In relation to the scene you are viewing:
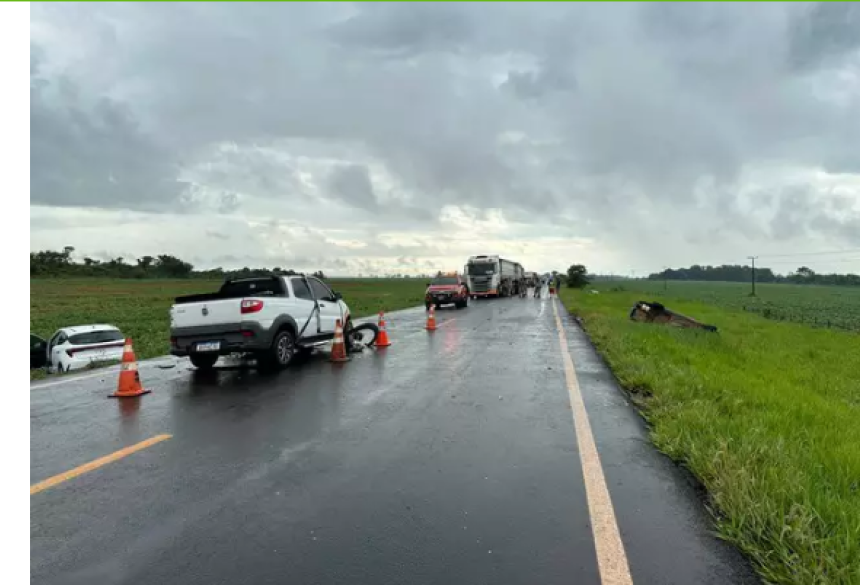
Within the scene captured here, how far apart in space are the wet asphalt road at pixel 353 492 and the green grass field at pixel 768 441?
9.8 inches

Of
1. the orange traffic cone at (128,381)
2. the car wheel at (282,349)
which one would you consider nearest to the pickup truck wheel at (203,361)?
the car wheel at (282,349)

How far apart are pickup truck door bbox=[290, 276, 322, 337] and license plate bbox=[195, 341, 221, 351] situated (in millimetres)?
1687

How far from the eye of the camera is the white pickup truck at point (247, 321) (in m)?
9.77

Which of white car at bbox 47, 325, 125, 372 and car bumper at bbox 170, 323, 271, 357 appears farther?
white car at bbox 47, 325, 125, 372

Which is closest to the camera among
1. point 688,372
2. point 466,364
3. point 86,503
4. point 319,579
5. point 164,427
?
point 319,579

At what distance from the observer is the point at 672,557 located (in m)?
3.29

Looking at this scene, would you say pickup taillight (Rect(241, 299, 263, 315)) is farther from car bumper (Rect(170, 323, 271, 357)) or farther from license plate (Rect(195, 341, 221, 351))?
license plate (Rect(195, 341, 221, 351))

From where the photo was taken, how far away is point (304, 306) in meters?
11.4

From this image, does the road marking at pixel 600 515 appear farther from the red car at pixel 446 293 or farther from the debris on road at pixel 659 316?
the red car at pixel 446 293

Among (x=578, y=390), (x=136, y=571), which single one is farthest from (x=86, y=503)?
(x=578, y=390)

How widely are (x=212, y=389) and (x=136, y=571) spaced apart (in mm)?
5650

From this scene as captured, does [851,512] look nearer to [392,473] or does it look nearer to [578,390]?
[392,473]

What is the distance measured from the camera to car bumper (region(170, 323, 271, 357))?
9.75 m

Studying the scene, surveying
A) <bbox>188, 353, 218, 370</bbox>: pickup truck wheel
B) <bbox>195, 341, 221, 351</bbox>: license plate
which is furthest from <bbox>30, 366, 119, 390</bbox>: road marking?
<bbox>195, 341, 221, 351</bbox>: license plate
